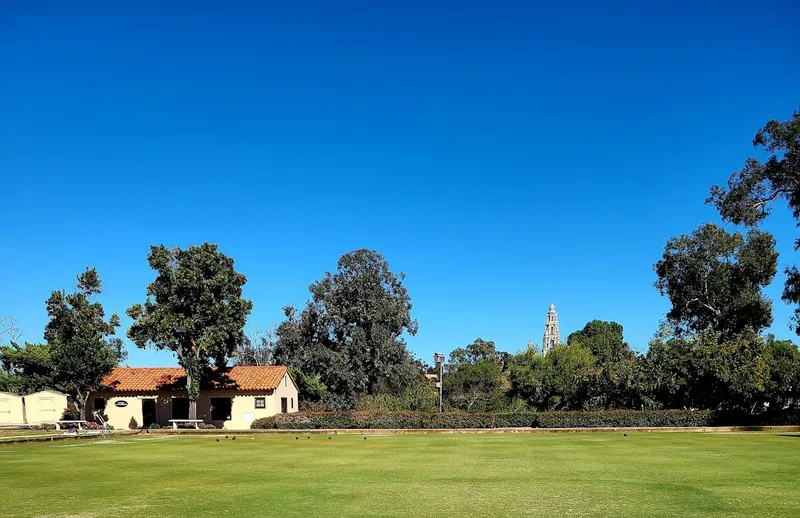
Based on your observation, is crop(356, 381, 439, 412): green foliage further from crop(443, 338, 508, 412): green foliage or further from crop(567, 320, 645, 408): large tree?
crop(567, 320, 645, 408): large tree

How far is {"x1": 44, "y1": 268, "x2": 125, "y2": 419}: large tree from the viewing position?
4725 cm

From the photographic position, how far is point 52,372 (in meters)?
48.2

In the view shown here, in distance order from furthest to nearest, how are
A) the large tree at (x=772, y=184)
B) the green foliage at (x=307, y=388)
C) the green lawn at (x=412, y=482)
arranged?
1. the green foliage at (x=307, y=388)
2. the large tree at (x=772, y=184)
3. the green lawn at (x=412, y=482)

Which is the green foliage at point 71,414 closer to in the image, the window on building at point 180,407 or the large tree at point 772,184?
the window on building at point 180,407

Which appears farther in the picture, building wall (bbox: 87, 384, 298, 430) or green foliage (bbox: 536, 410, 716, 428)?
building wall (bbox: 87, 384, 298, 430)

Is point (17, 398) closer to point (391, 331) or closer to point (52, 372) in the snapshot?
point (52, 372)

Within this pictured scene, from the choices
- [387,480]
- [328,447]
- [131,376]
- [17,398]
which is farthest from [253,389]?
[387,480]

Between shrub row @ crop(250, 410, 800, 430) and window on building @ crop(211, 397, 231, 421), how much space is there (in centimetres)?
797

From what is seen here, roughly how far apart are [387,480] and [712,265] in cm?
Answer: 4275

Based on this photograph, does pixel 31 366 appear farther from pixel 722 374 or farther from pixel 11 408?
pixel 722 374

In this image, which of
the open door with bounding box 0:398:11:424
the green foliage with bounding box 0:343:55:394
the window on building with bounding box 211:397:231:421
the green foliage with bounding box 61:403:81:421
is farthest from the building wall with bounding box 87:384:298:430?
the open door with bounding box 0:398:11:424

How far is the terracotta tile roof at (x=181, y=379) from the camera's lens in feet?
163

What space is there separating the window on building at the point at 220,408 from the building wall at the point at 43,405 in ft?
32.4

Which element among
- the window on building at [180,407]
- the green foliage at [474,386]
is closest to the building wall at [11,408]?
the window on building at [180,407]
